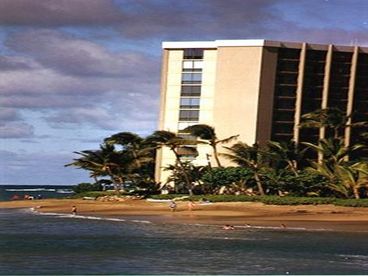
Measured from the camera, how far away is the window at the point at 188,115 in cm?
8150

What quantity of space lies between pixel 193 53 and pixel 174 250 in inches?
2031

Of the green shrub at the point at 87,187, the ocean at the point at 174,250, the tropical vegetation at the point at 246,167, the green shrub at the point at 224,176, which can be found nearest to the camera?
the ocean at the point at 174,250

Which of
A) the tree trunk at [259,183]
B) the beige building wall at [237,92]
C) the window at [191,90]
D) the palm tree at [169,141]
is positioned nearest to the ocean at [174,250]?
the tree trunk at [259,183]

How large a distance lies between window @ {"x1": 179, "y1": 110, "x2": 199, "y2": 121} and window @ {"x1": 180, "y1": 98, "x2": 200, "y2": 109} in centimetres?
59

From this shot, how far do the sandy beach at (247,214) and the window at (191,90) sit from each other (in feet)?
61.5

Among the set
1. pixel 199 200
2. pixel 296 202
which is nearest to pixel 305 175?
pixel 296 202

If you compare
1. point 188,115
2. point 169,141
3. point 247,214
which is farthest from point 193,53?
point 247,214

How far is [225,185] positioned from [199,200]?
5379 mm

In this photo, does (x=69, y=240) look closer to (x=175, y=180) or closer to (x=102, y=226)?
(x=102, y=226)

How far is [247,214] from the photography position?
177ft

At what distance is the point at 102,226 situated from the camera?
4725 centimetres

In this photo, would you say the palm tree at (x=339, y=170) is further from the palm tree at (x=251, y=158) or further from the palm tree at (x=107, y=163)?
the palm tree at (x=107, y=163)

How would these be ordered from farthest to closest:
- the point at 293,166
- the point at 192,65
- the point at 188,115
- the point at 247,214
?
the point at 188,115
the point at 192,65
the point at 293,166
the point at 247,214

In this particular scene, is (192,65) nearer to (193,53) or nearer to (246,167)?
(193,53)
